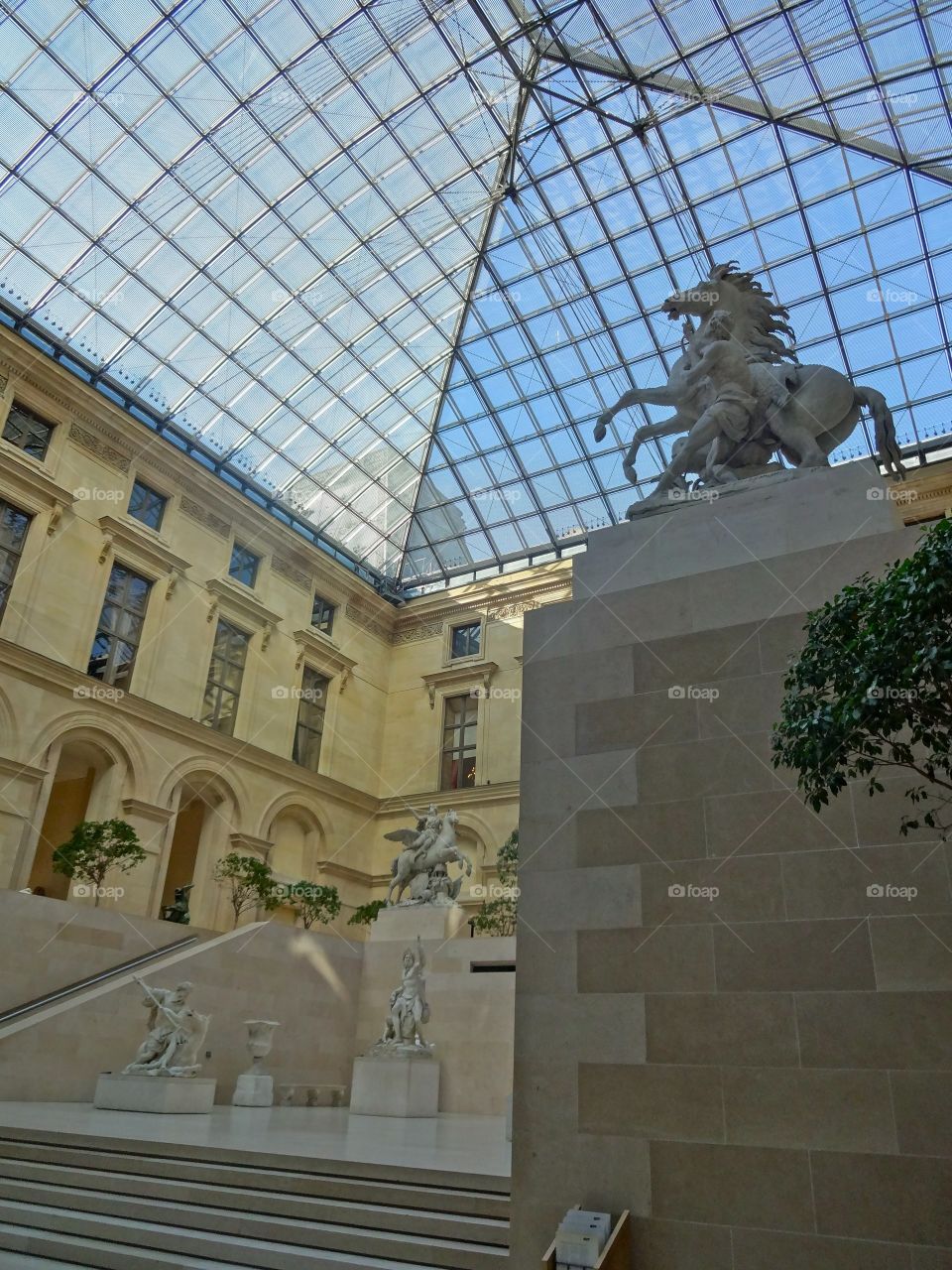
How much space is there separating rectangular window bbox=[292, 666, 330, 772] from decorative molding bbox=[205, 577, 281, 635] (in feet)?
8.81

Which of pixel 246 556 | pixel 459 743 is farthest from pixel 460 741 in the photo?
pixel 246 556

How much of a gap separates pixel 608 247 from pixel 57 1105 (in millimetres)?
29403

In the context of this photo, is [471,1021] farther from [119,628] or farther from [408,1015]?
[119,628]

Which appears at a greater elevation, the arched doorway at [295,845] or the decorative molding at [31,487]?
the decorative molding at [31,487]

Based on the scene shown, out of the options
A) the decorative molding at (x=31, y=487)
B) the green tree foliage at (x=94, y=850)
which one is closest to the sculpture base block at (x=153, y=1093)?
the green tree foliage at (x=94, y=850)

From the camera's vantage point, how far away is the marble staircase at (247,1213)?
6.56m

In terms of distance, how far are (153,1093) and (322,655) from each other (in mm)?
23910

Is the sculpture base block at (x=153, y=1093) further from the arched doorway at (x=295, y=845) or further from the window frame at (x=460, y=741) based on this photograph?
the window frame at (x=460, y=741)

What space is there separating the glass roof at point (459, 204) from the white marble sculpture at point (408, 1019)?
22776mm

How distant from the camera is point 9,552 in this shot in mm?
25828

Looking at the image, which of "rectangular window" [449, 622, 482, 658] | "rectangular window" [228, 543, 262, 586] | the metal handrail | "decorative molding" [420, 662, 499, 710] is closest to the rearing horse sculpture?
the metal handrail

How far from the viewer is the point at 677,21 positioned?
86.9 ft

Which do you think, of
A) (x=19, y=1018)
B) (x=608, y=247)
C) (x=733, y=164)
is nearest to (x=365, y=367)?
(x=608, y=247)

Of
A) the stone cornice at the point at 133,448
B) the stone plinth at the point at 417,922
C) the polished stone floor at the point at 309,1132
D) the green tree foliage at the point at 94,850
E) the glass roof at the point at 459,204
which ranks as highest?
the glass roof at the point at 459,204
